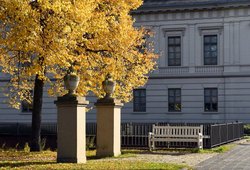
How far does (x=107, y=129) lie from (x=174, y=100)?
2655 centimetres

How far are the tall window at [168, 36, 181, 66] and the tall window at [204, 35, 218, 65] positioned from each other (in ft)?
7.98

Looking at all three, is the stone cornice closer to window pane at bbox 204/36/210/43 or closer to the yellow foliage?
window pane at bbox 204/36/210/43

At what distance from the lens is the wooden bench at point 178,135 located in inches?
909

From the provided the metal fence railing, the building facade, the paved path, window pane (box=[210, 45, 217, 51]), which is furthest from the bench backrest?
window pane (box=[210, 45, 217, 51])

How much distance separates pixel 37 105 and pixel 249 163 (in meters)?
10.9

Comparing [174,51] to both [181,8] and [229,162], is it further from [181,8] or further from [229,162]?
[229,162]

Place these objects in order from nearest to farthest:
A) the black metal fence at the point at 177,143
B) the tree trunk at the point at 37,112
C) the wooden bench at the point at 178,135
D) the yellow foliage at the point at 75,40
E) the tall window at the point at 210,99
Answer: the yellow foliage at the point at 75,40 < the wooden bench at the point at 178,135 < the tree trunk at the point at 37,112 < the black metal fence at the point at 177,143 < the tall window at the point at 210,99

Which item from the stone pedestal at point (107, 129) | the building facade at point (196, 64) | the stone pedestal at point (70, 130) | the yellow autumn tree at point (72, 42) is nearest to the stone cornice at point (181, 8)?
the building facade at point (196, 64)

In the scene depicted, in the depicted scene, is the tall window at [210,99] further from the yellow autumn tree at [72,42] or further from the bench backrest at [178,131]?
the bench backrest at [178,131]

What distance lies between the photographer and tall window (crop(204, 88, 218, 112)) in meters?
44.7

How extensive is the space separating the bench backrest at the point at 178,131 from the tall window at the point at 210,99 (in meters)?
20.4

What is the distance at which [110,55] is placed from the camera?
23844 mm

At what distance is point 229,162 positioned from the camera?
17688 millimetres

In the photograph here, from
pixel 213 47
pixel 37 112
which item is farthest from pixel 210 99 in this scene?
pixel 37 112
